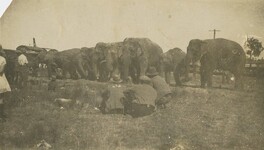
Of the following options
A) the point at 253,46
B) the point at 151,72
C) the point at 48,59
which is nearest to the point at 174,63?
the point at 151,72

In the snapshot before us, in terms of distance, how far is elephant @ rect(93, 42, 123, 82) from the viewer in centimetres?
369

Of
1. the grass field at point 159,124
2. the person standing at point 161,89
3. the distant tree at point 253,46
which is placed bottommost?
the grass field at point 159,124

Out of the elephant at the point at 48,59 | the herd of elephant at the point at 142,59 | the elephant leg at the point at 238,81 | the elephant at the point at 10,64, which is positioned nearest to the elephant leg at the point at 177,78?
the herd of elephant at the point at 142,59

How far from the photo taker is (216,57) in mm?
3688

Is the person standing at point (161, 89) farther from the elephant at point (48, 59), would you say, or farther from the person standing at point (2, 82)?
the person standing at point (2, 82)

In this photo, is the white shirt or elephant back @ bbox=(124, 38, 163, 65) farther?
the white shirt

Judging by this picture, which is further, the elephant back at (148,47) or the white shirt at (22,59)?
the white shirt at (22,59)

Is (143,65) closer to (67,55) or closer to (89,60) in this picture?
(89,60)

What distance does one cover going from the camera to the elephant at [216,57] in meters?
3.62

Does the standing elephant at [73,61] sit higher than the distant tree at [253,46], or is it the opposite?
the distant tree at [253,46]

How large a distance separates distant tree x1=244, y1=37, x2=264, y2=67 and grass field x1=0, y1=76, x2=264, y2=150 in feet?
0.79

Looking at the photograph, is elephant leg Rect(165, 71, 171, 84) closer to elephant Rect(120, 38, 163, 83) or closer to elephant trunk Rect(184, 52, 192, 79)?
elephant Rect(120, 38, 163, 83)

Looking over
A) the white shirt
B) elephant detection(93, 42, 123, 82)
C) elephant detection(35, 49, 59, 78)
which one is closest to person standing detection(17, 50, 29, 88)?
the white shirt

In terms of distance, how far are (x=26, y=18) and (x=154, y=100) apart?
57.4 inches
